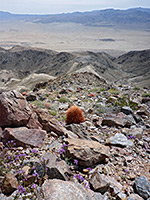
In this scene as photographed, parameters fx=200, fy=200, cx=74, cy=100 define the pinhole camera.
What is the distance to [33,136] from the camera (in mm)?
4609

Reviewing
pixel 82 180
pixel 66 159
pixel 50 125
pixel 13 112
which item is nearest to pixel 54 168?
pixel 66 159

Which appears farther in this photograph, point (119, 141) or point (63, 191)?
point (119, 141)

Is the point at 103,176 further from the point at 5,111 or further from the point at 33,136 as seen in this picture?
the point at 5,111

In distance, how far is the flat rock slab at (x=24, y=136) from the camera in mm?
4352

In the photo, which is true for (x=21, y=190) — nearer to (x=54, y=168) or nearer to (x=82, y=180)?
(x=54, y=168)

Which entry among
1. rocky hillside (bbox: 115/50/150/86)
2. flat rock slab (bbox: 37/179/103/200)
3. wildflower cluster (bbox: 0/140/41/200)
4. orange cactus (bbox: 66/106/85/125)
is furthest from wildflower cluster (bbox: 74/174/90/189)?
rocky hillside (bbox: 115/50/150/86)

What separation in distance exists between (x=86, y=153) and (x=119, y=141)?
160 cm

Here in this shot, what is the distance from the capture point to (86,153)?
416 centimetres

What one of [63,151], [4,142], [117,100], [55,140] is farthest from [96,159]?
[117,100]

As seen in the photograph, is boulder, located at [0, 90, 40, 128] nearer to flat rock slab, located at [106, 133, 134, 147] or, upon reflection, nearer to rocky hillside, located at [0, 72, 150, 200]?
rocky hillside, located at [0, 72, 150, 200]

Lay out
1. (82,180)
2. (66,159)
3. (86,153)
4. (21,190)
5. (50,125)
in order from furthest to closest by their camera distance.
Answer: (50,125), (86,153), (66,159), (82,180), (21,190)

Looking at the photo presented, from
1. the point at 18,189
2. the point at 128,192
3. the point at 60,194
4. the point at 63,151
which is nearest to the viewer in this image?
the point at 60,194

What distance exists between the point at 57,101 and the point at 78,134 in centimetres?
446

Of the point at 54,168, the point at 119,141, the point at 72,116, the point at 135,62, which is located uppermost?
the point at 54,168
